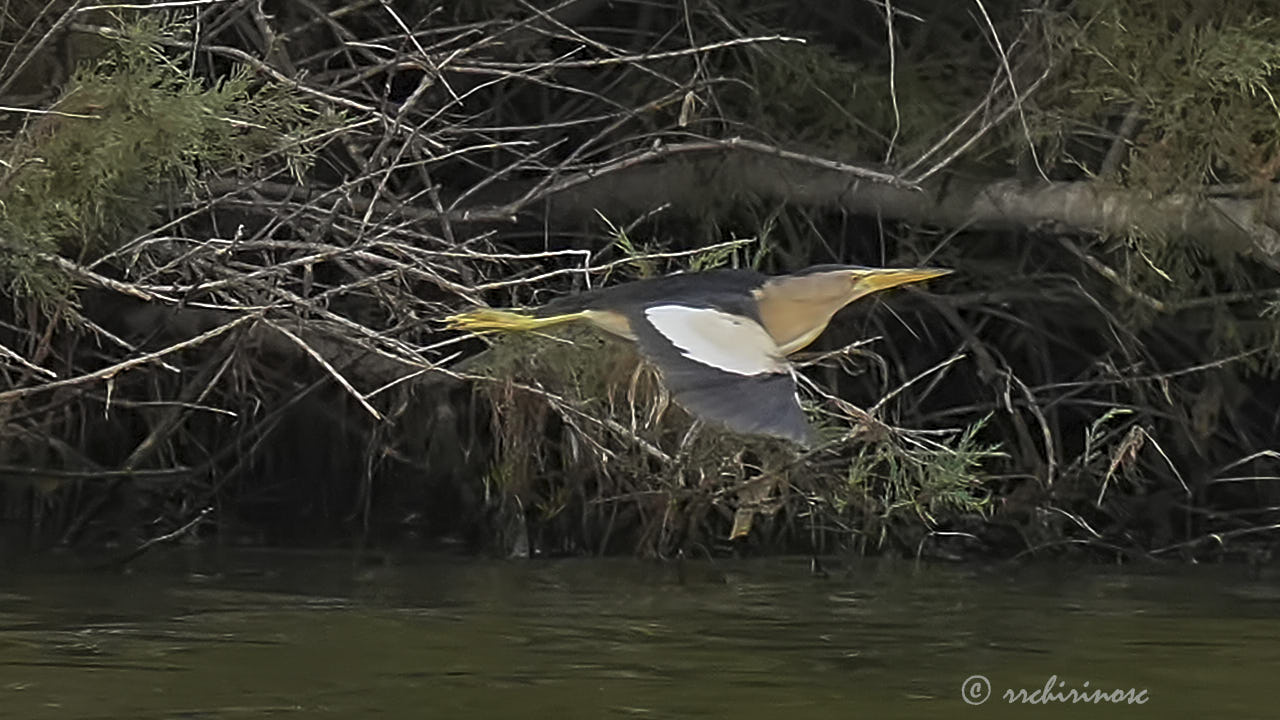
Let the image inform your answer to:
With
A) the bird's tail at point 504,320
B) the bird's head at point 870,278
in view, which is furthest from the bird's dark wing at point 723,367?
the bird's head at point 870,278

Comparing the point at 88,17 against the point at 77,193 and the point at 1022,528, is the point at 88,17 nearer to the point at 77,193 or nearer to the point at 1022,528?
the point at 77,193

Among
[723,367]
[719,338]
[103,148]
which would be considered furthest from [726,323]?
[103,148]

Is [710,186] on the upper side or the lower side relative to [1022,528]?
upper

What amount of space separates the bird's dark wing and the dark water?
2.01 feet

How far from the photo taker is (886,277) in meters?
6.07

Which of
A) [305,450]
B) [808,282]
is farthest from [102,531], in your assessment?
[808,282]

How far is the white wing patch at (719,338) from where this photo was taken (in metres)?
5.29

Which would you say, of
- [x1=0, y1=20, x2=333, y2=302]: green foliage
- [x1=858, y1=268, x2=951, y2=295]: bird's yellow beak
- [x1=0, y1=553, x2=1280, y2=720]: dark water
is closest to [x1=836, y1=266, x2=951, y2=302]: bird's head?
[x1=858, y1=268, x2=951, y2=295]: bird's yellow beak

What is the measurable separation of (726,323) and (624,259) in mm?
841

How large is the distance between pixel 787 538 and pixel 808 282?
2064 mm

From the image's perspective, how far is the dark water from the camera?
501cm

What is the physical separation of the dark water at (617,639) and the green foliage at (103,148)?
0.99 metres

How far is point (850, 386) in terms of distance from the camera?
7.79 meters

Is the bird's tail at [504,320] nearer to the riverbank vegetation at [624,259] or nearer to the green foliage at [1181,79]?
the riverbank vegetation at [624,259]
